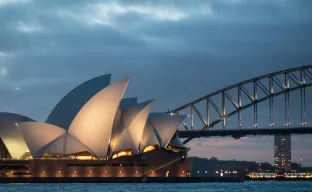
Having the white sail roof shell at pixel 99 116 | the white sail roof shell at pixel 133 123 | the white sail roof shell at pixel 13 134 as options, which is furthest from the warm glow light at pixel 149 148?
the white sail roof shell at pixel 13 134

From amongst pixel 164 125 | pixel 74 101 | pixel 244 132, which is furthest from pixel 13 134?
pixel 244 132

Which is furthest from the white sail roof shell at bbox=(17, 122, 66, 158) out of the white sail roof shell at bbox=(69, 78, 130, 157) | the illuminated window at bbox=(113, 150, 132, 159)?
the illuminated window at bbox=(113, 150, 132, 159)

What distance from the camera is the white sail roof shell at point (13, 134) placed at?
106 metres

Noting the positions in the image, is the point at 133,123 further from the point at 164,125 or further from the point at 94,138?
the point at 164,125

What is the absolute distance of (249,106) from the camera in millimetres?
131500

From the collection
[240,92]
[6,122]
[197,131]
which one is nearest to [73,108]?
[6,122]

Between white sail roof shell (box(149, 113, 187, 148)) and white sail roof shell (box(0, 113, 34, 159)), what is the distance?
17459 mm

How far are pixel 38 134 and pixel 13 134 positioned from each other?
7.49 metres

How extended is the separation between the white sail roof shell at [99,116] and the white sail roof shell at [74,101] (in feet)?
12.3

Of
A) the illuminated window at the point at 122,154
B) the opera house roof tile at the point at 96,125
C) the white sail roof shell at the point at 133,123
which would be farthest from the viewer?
the illuminated window at the point at 122,154

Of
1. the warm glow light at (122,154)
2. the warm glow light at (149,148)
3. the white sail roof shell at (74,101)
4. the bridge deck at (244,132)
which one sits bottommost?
the warm glow light at (122,154)

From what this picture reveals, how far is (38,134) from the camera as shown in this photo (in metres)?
101

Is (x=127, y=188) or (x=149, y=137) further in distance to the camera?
(x=149, y=137)

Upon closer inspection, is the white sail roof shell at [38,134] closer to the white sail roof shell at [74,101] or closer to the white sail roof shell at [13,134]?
the white sail roof shell at [74,101]
